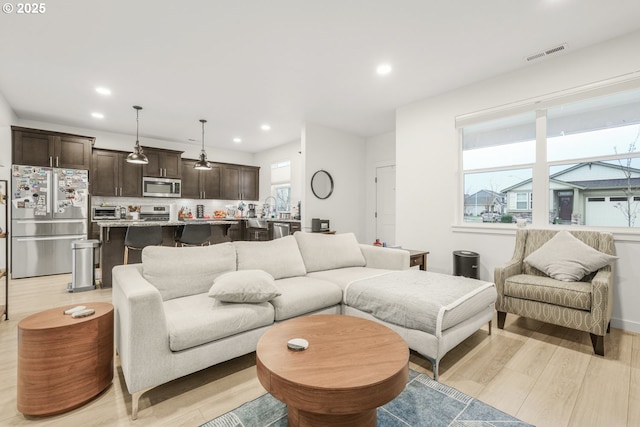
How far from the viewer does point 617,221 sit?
284 centimetres

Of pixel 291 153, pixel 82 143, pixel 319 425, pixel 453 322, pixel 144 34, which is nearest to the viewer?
pixel 319 425

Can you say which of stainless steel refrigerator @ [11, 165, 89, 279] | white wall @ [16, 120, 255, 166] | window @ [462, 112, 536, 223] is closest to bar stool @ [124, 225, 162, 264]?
stainless steel refrigerator @ [11, 165, 89, 279]

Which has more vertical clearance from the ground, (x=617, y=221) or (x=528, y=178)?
(x=528, y=178)

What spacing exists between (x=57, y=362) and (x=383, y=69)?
12.2 ft

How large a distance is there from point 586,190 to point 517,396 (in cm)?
249

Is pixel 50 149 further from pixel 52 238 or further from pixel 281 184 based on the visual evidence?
pixel 281 184

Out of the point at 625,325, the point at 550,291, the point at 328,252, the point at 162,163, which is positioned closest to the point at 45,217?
the point at 162,163

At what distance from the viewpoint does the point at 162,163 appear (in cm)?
634

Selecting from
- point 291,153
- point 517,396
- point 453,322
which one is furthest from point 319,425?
point 291,153

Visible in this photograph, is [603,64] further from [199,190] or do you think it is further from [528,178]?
[199,190]

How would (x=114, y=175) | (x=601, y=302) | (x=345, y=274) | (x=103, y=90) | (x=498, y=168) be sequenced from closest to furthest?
(x=601, y=302)
(x=345, y=274)
(x=498, y=168)
(x=103, y=90)
(x=114, y=175)

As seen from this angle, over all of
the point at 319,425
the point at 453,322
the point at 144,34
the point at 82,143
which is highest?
the point at 144,34

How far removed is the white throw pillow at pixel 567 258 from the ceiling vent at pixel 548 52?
1.84 metres

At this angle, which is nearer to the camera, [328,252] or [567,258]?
[567,258]
